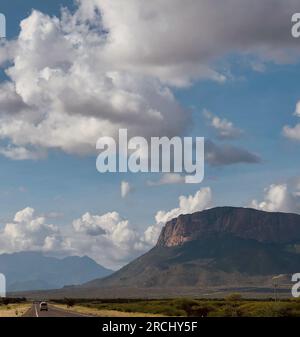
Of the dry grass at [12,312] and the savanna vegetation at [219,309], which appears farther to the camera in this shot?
the dry grass at [12,312]

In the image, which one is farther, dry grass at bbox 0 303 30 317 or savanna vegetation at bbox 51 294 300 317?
dry grass at bbox 0 303 30 317

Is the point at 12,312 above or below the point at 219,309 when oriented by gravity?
below

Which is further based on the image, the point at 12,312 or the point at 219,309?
the point at 12,312

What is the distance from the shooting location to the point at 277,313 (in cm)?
7181

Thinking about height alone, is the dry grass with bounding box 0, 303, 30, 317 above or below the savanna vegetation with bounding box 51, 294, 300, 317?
below

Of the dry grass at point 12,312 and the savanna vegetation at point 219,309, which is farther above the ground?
the savanna vegetation at point 219,309
